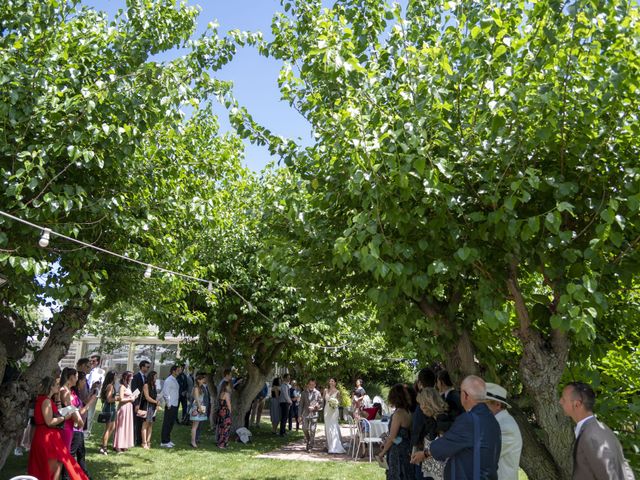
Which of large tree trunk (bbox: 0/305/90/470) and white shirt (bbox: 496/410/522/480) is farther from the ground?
large tree trunk (bbox: 0/305/90/470)

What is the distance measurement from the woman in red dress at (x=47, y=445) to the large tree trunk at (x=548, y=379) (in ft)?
20.1

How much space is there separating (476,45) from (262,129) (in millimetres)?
2611

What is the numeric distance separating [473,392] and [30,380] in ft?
24.1

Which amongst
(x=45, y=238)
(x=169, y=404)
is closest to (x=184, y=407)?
(x=169, y=404)

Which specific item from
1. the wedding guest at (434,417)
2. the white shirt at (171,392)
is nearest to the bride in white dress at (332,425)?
the white shirt at (171,392)

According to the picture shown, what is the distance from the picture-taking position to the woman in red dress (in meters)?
7.40

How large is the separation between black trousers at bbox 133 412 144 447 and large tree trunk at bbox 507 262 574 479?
10.8 metres

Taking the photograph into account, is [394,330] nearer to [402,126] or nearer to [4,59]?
[402,126]

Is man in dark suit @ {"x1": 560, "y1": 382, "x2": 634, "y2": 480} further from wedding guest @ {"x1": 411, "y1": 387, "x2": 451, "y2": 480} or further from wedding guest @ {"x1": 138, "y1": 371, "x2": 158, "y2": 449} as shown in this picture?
wedding guest @ {"x1": 138, "y1": 371, "x2": 158, "y2": 449}

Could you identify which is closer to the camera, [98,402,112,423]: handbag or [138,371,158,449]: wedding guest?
[98,402,112,423]: handbag

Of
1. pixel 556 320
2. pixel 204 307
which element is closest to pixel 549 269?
pixel 556 320

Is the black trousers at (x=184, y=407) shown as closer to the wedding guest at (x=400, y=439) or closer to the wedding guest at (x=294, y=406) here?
the wedding guest at (x=294, y=406)

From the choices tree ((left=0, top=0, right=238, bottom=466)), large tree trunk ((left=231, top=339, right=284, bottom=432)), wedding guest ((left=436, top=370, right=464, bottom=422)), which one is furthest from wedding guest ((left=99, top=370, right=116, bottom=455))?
wedding guest ((left=436, top=370, right=464, bottom=422))

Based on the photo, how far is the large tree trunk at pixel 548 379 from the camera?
5629mm
